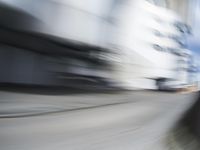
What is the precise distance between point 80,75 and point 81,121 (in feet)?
0.92

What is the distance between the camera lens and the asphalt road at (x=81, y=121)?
1.23 meters

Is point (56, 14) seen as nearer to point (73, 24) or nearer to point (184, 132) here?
point (73, 24)

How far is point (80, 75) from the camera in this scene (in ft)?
5.71

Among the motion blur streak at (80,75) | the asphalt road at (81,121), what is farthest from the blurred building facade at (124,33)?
the asphalt road at (81,121)

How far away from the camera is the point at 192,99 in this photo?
10.5ft

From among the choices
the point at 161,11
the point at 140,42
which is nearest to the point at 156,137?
the point at 140,42

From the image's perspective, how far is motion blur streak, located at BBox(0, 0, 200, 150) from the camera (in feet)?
4.38

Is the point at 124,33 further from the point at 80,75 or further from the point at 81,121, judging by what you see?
the point at 81,121

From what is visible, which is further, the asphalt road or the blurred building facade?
the blurred building facade

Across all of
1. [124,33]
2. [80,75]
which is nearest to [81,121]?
[80,75]

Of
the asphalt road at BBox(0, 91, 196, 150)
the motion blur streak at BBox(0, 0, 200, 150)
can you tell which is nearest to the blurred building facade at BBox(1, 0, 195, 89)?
the motion blur streak at BBox(0, 0, 200, 150)

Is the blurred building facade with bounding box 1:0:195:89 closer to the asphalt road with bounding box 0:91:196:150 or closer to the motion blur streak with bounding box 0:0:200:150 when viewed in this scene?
the motion blur streak with bounding box 0:0:200:150

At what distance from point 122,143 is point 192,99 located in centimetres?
149

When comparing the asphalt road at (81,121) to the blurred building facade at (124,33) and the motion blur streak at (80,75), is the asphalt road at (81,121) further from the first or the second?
the blurred building facade at (124,33)
